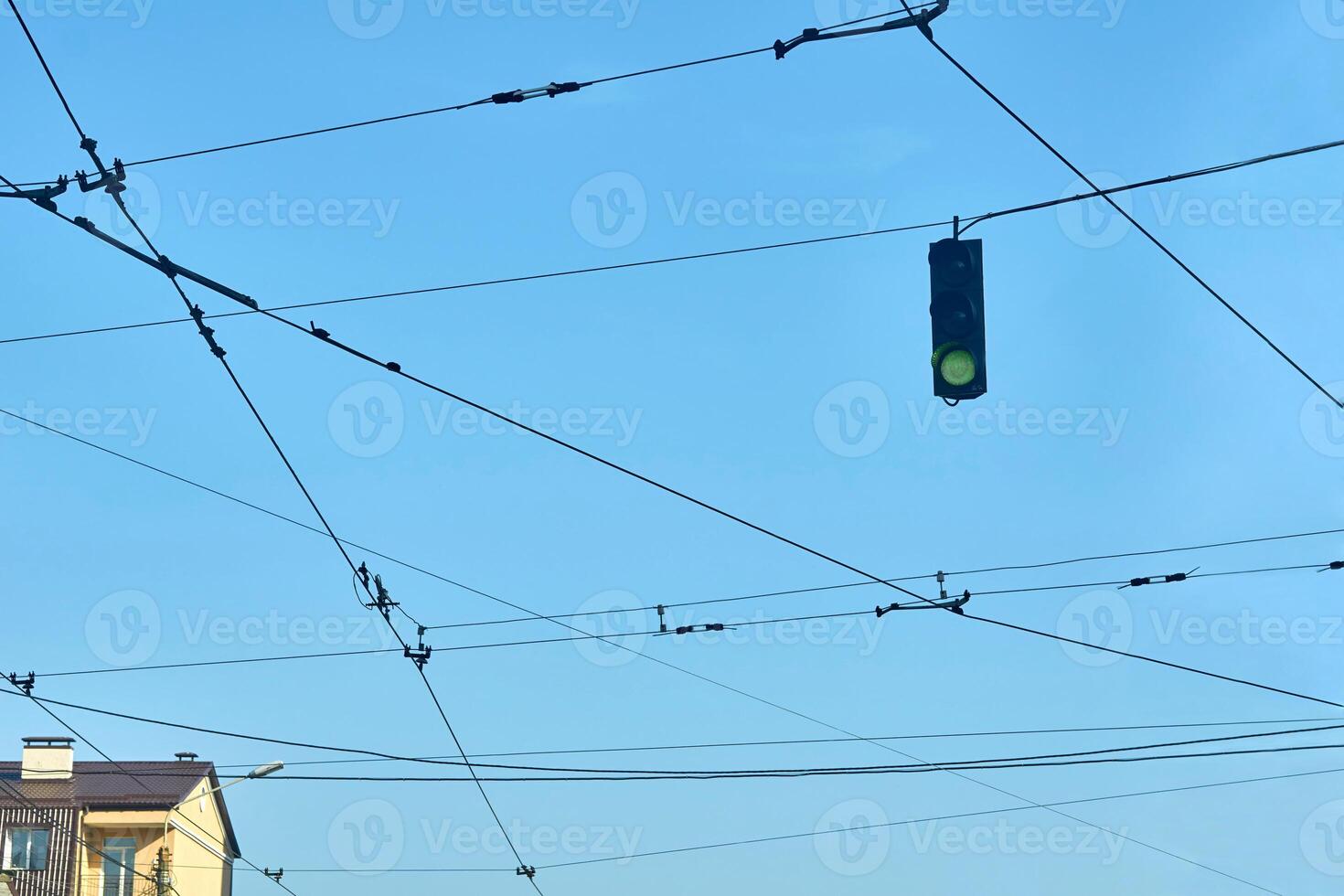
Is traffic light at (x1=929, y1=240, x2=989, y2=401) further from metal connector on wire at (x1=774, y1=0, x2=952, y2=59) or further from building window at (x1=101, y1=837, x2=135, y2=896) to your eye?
building window at (x1=101, y1=837, x2=135, y2=896)

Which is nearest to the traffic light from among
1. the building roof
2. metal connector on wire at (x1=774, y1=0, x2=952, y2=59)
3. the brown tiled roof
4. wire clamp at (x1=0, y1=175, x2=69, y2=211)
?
metal connector on wire at (x1=774, y1=0, x2=952, y2=59)

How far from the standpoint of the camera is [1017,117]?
46.5ft

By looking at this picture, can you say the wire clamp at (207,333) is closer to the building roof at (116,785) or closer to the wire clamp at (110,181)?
the wire clamp at (110,181)

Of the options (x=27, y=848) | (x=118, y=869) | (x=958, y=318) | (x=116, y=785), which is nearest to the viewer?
(x=958, y=318)

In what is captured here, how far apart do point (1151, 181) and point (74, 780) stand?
39.1m

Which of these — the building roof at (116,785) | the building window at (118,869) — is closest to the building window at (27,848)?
the building roof at (116,785)

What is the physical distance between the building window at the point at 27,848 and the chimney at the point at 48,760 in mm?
1376

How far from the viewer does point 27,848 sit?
45156mm

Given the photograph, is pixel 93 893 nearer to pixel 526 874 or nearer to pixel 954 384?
pixel 526 874

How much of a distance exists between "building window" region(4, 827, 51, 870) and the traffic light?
39133 mm

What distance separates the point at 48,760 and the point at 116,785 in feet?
6.31

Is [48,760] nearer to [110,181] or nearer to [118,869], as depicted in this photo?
[118,869]

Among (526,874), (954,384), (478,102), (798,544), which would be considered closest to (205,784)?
(526,874)

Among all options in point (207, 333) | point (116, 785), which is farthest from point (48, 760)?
point (207, 333)
